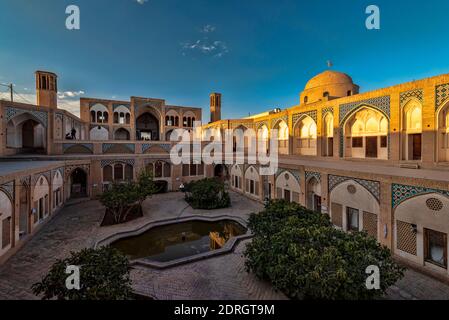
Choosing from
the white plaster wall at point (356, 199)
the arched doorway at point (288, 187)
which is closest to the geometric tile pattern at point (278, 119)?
the arched doorway at point (288, 187)

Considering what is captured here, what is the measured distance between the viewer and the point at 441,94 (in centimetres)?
677

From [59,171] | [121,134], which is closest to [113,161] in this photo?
[59,171]

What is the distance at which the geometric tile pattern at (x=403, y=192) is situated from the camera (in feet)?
17.2

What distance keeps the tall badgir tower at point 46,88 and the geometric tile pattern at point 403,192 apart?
19161 mm

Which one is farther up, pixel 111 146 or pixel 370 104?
pixel 370 104

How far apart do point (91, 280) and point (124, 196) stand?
586 centimetres

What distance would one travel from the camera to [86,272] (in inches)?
132

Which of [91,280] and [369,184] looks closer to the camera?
[91,280]

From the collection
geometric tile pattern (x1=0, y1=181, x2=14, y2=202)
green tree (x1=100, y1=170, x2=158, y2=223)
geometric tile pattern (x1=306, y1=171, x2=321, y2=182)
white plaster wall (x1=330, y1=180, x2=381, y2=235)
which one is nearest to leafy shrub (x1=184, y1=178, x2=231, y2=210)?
green tree (x1=100, y1=170, x2=158, y2=223)

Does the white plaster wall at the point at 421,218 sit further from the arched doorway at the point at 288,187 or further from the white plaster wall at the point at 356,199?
the arched doorway at the point at 288,187

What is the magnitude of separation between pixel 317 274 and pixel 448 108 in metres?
7.14

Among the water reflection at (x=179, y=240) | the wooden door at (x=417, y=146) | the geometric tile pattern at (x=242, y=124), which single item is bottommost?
the water reflection at (x=179, y=240)

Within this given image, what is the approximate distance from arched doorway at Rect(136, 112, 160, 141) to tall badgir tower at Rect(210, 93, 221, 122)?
5.68 meters

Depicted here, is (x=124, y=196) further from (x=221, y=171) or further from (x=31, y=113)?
(x=221, y=171)
